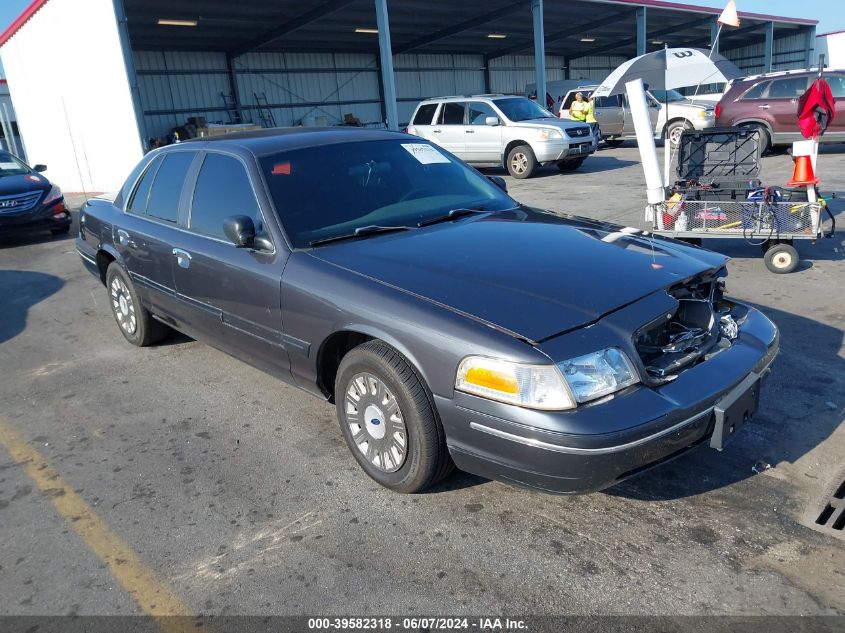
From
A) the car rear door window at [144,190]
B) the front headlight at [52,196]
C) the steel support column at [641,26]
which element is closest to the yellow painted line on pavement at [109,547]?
the car rear door window at [144,190]

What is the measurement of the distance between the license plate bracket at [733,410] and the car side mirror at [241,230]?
2.34m

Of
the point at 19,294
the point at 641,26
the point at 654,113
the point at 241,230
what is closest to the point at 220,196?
the point at 241,230

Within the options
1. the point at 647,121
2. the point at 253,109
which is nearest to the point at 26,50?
the point at 253,109

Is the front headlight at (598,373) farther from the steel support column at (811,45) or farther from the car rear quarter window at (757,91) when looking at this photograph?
the steel support column at (811,45)

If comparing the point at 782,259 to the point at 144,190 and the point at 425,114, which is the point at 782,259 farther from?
the point at 425,114

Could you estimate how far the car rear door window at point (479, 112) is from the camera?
49.3 feet

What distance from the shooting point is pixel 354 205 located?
372cm

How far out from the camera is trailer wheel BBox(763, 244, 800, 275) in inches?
241

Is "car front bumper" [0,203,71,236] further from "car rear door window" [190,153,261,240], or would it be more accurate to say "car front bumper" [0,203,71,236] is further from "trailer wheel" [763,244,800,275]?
"trailer wheel" [763,244,800,275]

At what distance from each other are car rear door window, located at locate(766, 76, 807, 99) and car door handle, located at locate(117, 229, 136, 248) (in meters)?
14.6

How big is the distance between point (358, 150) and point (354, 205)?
1.62 feet

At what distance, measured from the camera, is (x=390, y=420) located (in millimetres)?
2988

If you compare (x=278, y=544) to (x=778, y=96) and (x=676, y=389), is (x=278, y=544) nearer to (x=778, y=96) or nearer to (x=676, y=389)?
(x=676, y=389)

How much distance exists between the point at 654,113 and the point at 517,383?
59.9 ft
